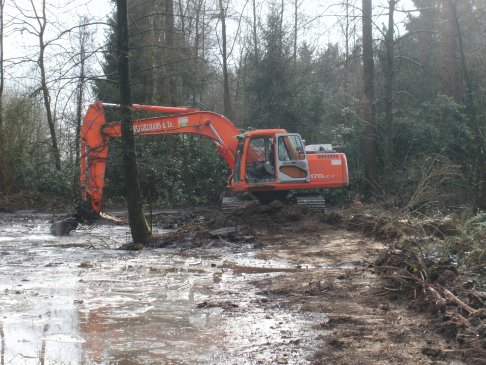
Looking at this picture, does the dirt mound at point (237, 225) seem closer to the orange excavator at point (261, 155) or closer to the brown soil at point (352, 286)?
the brown soil at point (352, 286)

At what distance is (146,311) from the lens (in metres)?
7.55

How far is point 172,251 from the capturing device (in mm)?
12742

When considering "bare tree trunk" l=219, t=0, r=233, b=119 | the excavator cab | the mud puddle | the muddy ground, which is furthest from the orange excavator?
"bare tree trunk" l=219, t=0, r=233, b=119

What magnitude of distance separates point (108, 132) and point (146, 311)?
8842 millimetres

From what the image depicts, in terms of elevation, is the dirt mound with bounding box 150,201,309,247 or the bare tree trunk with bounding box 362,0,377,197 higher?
the bare tree trunk with bounding box 362,0,377,197

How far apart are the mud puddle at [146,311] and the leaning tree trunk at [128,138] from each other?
3.31ft

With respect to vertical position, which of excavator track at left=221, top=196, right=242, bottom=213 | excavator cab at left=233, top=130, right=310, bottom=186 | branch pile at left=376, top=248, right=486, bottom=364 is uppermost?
excavator cab at left=233, top=130, right=310, bottom=186

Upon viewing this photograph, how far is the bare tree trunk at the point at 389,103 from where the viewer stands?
73.6 ft

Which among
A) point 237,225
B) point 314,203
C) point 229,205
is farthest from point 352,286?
point 229,205

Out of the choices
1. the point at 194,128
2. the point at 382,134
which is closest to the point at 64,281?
the point at 194,128

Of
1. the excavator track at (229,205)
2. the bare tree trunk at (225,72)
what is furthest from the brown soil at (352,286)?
the bare tree trunk at (225,72)

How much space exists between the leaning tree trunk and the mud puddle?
3.31 feet

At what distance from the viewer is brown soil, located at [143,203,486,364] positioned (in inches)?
223

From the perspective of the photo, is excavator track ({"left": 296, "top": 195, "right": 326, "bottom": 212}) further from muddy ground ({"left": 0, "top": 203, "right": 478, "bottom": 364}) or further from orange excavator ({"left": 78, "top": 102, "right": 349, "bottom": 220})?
muddy ground ({"left": 0, "top": 203, "right": 478, "bottom": 364})
